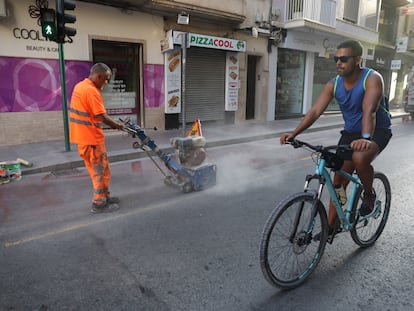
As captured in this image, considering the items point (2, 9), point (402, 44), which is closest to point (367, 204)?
point (2, 9)

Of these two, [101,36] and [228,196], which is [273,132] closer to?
[101,36]

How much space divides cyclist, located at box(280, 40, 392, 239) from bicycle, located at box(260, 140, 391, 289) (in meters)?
0.12

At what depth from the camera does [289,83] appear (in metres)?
17.0

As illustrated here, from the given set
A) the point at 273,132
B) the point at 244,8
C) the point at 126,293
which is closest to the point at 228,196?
the point at 126,293

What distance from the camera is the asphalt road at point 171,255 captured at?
2.78m

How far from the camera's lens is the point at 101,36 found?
1041 cm

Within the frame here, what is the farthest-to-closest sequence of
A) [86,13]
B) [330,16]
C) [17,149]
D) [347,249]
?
[330,16], [86,13], [17,149], [347,249]

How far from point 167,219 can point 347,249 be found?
2115mm

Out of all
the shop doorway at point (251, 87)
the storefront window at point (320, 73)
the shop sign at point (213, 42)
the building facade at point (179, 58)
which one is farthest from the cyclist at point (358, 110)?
the storefront window at point (320, 73)

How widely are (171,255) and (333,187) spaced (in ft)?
5.47

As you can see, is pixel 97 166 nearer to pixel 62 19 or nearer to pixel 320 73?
pixel 62 19

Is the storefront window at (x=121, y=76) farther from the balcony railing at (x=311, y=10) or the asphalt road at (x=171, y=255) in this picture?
the balcony railing at (x=311, y=10)

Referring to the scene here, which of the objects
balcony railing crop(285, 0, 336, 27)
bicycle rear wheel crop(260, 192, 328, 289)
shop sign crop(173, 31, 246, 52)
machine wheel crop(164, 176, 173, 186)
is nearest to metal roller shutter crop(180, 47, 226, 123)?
shop sign crop(173, 31, 246, 52)

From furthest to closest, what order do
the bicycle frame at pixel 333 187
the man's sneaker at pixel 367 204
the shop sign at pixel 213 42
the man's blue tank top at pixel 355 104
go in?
1. the shop sign at pixel 213 42
2. the man's sneaker at pixel 367 204
3. the man's blue tank top at pixel 355 104
4. the bicycle frame at pixel 333 187
